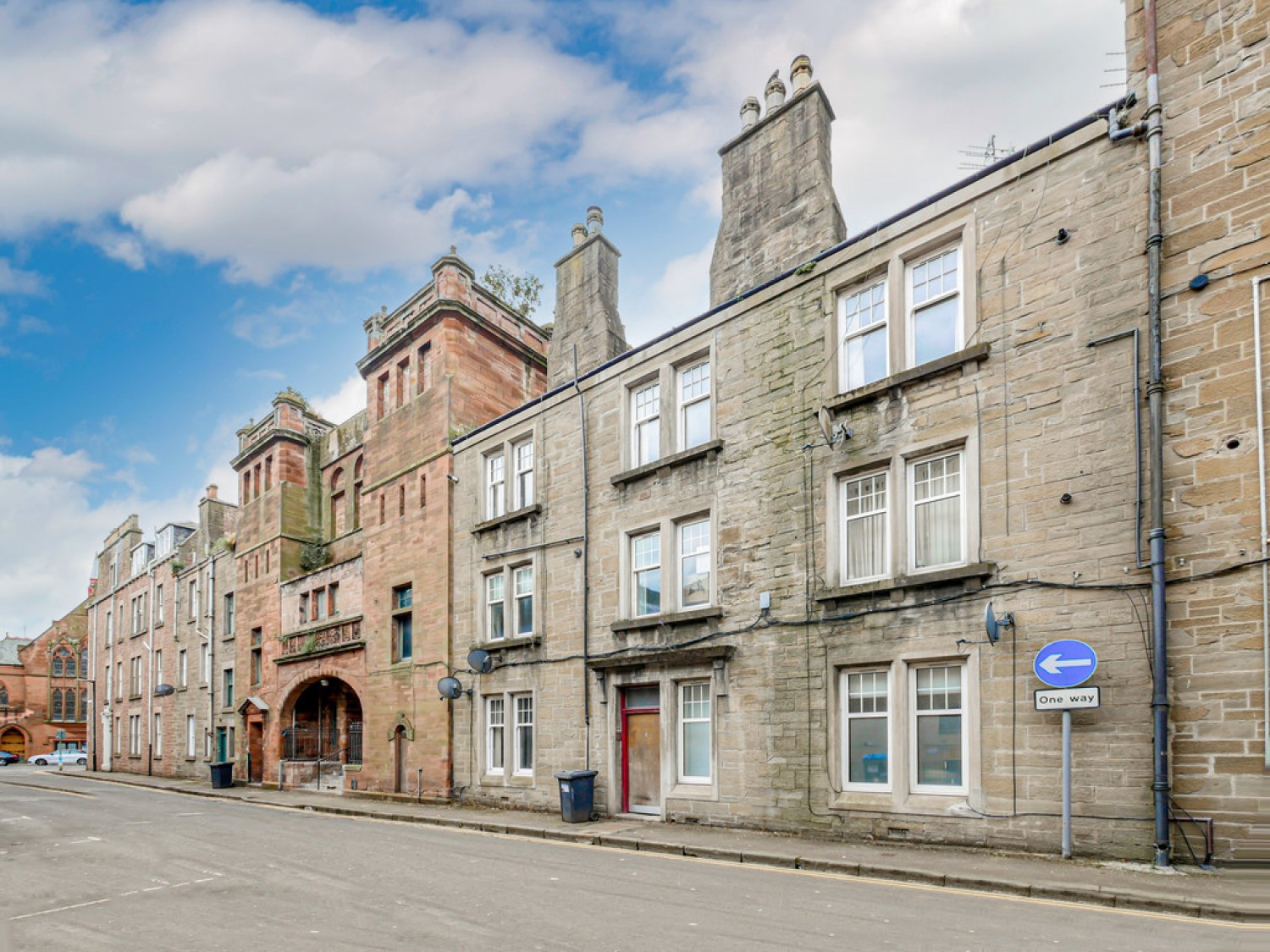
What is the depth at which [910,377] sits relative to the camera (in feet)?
42.1

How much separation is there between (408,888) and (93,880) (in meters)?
4.51

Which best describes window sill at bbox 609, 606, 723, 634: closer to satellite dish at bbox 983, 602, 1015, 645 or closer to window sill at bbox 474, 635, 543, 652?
window sill at bbox 474, 635, 543, 652

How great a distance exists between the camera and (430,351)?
23922 millimetres

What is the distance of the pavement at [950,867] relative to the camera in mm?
8328

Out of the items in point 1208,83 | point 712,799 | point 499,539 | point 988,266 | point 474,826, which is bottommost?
point 474,826

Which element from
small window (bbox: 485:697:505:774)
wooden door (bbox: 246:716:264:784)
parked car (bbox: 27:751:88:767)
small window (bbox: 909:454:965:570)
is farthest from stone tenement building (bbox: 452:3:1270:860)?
parked car (bbox: 27:751:88:767)

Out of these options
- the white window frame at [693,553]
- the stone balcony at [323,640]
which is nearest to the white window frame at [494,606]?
the white window frame at [693,553]

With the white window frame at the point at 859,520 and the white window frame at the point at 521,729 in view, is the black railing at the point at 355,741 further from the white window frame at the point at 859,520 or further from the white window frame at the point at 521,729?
the white window frame at the point at 859,520

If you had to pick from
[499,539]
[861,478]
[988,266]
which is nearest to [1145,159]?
[988,266]

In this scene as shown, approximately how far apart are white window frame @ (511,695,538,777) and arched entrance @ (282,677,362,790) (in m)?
9.81

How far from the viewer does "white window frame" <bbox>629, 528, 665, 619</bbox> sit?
16.5 meters

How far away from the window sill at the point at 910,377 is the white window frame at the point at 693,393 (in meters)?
3.00

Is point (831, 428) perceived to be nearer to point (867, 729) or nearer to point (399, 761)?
point (867, 729)

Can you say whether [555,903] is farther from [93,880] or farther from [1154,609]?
[1154,609]
